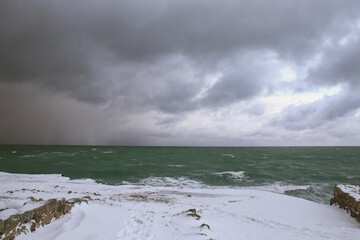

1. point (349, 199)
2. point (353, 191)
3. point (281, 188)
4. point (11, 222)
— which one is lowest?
point (281, 188)

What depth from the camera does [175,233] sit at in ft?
21.0

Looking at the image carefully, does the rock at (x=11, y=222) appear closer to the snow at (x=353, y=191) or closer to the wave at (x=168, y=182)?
the snow at (x=353, y=191)

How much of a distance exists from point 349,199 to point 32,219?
43.4 feet

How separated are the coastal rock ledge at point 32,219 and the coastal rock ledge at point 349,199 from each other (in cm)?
1223

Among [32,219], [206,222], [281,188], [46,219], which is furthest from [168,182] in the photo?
[32,219]

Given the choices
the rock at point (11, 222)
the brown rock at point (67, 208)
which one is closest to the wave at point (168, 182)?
the brown rock at point (67, 208)

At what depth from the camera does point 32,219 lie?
5.96 metres

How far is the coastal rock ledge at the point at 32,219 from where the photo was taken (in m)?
5.06

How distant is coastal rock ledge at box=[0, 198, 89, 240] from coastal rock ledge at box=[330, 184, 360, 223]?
40.1 feet

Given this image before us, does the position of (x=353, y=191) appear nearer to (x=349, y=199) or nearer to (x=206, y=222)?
(x=349, y=199)

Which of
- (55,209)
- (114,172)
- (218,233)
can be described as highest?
(55,209)

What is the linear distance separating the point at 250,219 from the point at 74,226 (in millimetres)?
6856

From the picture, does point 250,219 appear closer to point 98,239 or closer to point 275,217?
point 275,217

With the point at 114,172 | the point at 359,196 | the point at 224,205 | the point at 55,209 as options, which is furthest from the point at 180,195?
the point at 114,172
